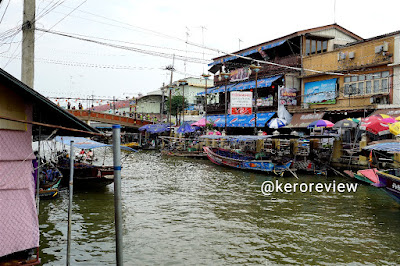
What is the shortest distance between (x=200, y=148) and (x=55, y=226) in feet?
77.3

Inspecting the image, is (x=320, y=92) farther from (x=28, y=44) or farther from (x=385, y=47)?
(x=28, y=44)

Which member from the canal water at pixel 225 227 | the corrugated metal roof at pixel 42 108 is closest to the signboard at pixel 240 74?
the canal water at pixel 225 227

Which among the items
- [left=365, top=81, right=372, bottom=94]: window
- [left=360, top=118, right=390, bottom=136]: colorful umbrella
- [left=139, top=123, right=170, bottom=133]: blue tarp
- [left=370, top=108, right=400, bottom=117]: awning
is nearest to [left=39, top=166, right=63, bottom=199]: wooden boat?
[left=360, top=118, right=390, bottom=136]: colorful umbrella

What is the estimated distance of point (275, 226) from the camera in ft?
35.8

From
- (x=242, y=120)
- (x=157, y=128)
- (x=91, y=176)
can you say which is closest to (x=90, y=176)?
(x=91, y=176)

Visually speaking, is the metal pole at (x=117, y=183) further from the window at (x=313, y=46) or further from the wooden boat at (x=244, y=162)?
the window at (x=313, y=46)

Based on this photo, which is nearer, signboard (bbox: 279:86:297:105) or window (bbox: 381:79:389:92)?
window (bbox: 381:79:389:92)

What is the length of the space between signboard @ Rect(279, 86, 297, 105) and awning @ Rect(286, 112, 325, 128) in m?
1.20

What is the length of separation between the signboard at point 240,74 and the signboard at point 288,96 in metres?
6.34

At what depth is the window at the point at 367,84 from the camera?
2178cm

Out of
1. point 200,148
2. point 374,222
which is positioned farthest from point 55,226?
point 200,148

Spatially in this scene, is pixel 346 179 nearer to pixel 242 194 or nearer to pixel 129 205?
pixel 242 194

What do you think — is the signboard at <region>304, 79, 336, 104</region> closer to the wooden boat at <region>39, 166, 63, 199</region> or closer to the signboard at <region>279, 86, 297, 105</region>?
the signboard at <region>279, 86, 297, 105</region>

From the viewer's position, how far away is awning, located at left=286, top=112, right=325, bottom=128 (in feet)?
83.3
